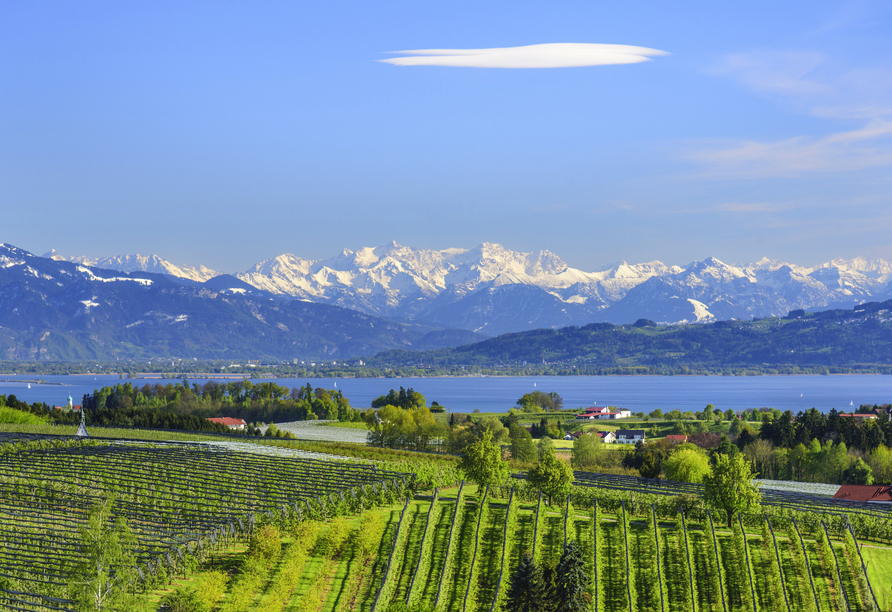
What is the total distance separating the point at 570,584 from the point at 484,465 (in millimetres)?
16513

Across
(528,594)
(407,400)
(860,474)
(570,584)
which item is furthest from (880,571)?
(407,400)

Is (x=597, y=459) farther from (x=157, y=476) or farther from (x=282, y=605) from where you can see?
(x=282, y=605)

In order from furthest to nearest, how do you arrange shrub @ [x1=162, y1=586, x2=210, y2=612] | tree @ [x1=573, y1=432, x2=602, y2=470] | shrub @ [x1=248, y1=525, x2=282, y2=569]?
tree @ [x1=573, y1=432, x2=602, y2=470]
shrub @ [x1=248, y1=525, x2=282, y2=569]
shrub @ [x1=162, y1=586, x2=210, y2=612]

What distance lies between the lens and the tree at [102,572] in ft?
90.5

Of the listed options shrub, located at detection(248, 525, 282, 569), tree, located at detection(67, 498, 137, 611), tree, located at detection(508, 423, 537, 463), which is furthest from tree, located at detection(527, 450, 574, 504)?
tree, located at detection(508, 423, 537, 463)

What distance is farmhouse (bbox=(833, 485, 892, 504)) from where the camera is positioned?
5841cm

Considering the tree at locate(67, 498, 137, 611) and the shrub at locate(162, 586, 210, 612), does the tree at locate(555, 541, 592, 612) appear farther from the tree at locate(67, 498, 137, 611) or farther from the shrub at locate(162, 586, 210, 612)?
the tree at locate(67, 498, 137, 611)

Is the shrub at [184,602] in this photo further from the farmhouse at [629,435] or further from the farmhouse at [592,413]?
the farmhouse at [592,413]

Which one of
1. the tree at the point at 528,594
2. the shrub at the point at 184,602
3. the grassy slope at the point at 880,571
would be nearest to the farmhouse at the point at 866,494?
the grassy slope at the point at 880,571

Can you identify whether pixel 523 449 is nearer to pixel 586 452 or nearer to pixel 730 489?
pixel 586 452

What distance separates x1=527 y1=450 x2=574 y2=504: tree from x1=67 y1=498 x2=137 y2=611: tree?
77.4 ft

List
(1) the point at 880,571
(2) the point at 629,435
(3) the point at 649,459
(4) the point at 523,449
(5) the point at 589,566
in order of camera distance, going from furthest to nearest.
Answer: (2) the point at 629,435
(4) the point at 523,449
(3) the point at 649,459
(1) the point at 880,571
(5) the point at 589,566

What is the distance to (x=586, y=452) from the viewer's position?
8288cm

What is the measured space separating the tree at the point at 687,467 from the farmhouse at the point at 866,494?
9488mm
